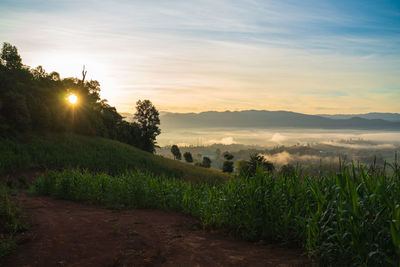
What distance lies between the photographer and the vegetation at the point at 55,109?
30.0m

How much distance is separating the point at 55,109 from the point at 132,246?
37623mm

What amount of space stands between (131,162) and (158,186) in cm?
3000

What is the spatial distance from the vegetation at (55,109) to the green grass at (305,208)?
26024 millimetres

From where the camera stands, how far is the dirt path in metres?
4.55

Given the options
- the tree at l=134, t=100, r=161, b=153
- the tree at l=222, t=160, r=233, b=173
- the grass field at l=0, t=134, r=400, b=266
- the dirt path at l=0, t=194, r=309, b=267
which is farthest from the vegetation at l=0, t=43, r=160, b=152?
the dirt path at l=0, t=194, r=309, b=267

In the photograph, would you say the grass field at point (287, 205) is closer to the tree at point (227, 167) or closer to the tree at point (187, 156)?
the tree at point (227, 167)

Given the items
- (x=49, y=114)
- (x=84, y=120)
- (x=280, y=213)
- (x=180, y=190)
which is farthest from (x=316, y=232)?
(x=84, y=120)

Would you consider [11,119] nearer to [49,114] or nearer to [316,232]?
[49,114]

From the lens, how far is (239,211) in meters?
6.04

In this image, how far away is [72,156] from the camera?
3156cm

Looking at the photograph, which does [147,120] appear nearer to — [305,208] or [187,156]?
[187,156]

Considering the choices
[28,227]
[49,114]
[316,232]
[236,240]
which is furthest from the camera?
[49,114]

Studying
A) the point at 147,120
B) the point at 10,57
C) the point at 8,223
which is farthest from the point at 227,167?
the point at 8,223

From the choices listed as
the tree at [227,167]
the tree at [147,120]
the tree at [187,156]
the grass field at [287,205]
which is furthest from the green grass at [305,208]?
the tree at [187,156]
